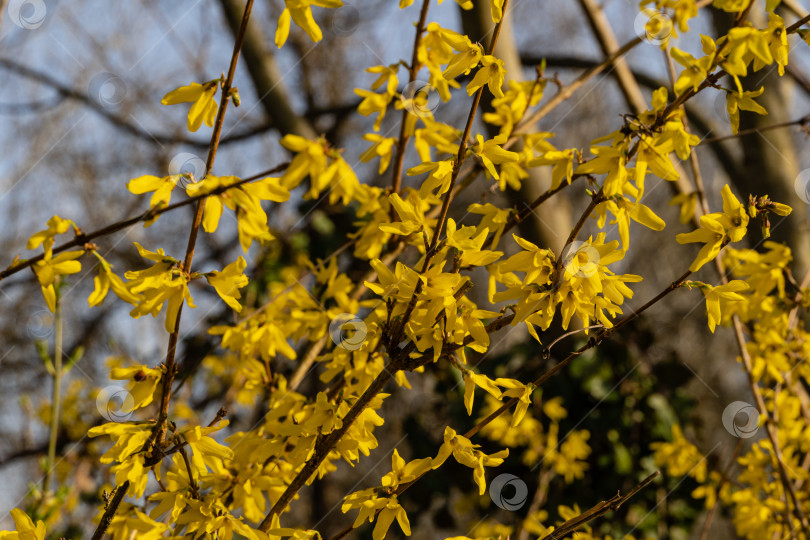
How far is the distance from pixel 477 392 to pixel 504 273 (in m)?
1.94

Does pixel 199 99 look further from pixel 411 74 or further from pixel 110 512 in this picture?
pixel 110 512

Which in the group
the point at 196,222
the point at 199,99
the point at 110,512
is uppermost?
the point at 199,99

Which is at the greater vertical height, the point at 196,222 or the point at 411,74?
the point at 411,74

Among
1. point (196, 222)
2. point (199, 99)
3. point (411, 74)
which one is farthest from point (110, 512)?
point (411, 74)

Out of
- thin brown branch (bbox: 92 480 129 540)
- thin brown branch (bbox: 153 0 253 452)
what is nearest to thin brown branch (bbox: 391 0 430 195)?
thin brown branch (bbox: 153 0 253 452)

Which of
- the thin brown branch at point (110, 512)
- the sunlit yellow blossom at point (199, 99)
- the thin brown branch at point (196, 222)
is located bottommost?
the thin brown branch at point (110, 512)

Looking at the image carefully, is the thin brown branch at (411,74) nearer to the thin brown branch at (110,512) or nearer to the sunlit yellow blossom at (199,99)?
the sunlit yellow blossom at (199,99)

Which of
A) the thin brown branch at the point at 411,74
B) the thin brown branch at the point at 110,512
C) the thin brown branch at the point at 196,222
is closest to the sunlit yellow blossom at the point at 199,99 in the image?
the thin brown branch at the point at 196,222

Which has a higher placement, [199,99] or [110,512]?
[199,99]

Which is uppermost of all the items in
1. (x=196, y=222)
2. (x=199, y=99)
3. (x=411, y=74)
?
(x=411, y=74)

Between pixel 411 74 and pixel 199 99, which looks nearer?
pixel 199 99

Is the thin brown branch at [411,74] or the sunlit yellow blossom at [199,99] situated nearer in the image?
the sunlit yellow blossom at [199,99]

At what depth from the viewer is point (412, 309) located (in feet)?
3.22

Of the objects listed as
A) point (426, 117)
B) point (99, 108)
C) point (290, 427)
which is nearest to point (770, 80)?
point (426, 117)
